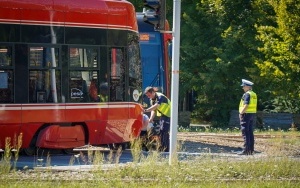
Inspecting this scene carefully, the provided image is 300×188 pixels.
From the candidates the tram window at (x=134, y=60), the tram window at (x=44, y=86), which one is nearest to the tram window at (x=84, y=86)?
the tram window at (x=44, y=86)

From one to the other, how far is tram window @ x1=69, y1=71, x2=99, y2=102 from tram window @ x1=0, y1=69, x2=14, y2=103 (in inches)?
59.4

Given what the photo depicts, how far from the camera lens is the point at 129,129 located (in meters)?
22.4

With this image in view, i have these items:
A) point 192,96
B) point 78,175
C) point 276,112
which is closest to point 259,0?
point 276,112

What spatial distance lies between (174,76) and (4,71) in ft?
12.7

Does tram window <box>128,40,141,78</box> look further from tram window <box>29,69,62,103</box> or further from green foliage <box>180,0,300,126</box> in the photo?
green foliage <box>180,0,300,126</box>

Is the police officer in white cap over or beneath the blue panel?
beneath

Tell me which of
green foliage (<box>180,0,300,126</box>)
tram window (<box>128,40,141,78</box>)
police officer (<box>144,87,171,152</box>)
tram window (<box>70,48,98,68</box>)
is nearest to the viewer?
tram window (<box>70,48,98,68</box>)

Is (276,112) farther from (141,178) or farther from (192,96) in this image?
(141,178)

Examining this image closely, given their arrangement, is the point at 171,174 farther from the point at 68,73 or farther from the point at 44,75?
the point at 68,73

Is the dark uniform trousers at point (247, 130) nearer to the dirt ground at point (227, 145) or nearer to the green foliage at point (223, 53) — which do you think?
the dirt ground at point (227, 145)

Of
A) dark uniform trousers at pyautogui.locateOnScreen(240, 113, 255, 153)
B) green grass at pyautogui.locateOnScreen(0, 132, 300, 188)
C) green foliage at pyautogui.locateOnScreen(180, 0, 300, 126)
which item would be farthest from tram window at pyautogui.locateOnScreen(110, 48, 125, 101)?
green foliage at pyautogui.locateOnScreen(180, 0, 300, 126)

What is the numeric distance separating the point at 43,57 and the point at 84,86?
1.21 meters

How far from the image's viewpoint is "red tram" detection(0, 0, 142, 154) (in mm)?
20109

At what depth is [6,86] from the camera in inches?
786
